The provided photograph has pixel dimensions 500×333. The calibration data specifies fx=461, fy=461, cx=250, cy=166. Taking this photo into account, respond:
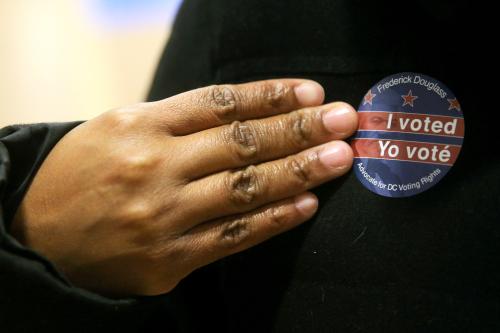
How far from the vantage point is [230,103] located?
1.76 ft

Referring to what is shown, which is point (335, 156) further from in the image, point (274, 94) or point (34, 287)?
point (34, 287)

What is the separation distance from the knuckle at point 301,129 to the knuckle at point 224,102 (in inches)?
2.7

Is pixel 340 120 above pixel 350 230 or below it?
above

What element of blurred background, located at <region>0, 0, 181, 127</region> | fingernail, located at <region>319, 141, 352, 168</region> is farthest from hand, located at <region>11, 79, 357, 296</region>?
blurred background, located at <region>0, 0, 181, 127</region>

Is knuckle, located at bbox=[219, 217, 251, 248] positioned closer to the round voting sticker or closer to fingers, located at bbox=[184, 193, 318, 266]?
fingers, located at bbox=[184, 193, 318, 266]

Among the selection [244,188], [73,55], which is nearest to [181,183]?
[244,188]

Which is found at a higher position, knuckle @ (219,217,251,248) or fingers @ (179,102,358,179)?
fingers @ (179,102,358,179)

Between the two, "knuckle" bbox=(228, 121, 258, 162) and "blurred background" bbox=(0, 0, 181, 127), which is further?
"blurred background" bbox=(0, 0, 181, 127)

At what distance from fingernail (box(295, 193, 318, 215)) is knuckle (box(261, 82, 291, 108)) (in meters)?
0.11

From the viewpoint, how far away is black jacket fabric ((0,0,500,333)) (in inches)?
19.5

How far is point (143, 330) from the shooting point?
62 centimetres

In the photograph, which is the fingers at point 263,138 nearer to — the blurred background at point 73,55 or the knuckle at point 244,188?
the knuckle at point 244,188

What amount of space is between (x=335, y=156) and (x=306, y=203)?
0.21 ft

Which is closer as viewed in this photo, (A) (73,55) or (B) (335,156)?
(B) (335,156)
